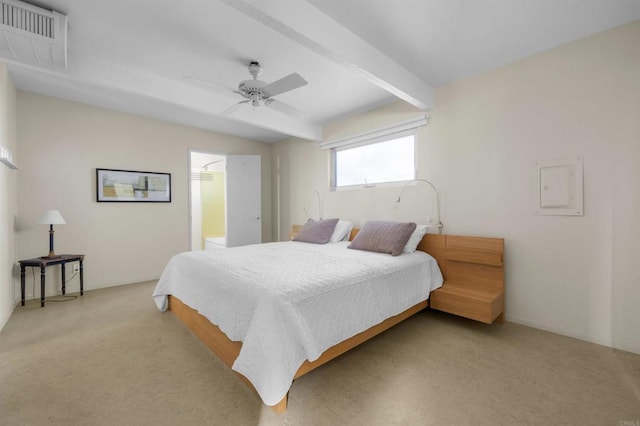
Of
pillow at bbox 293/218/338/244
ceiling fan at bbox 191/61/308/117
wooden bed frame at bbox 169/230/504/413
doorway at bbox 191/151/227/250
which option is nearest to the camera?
wooden bed frame at bbox 169/230/504/413

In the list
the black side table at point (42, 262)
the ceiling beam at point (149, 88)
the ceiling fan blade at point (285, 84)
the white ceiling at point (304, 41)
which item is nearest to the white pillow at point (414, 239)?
the white ceiling at point (304, 41)

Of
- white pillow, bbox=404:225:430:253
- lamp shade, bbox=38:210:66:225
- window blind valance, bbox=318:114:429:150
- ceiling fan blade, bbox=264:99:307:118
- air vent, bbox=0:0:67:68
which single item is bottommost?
white pillow, bbox=404:225:430:253

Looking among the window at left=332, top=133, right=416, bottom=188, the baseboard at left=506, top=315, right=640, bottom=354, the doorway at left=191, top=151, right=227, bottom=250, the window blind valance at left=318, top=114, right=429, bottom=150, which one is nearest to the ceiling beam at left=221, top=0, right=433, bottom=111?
the window blind valance at left=318, top=114, right=429, bottom=150

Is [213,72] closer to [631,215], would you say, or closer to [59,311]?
[59,311]

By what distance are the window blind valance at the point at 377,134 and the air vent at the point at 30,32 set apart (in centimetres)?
301

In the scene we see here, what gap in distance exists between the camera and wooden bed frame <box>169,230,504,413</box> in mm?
1904

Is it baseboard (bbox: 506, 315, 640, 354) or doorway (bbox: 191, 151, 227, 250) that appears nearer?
baseboard (bbox: 506, 315, 640, 354)

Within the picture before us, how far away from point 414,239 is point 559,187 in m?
1.29

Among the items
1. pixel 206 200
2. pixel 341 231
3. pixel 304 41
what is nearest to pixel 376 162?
pixel 341 231

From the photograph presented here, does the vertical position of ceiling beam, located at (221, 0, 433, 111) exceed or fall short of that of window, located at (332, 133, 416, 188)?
it exceeds it

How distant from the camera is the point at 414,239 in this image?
2.84m

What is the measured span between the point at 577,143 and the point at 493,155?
60 centimetres

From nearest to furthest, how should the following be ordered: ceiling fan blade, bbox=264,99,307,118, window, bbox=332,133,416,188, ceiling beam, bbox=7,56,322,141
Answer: ceiling beam, bbox=7,56,322,141
ceiling fan blade, bbox=264,99,307,118
window, bbox=332,133,416,188

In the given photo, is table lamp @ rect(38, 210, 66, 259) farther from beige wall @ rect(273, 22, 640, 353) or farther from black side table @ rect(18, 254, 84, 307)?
beige wall @ rect(273, 22, 640, 353)
